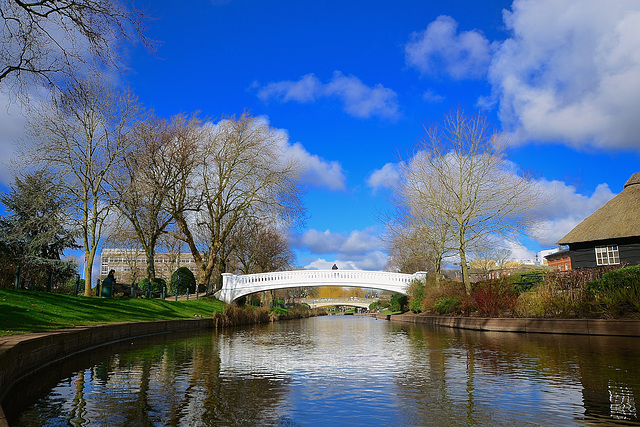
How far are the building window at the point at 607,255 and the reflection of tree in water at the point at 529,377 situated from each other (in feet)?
71.3

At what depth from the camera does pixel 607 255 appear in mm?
30406

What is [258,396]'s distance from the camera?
5766 millimetres

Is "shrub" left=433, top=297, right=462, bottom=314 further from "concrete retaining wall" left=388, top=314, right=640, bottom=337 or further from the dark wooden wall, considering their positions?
the dark wooden wall

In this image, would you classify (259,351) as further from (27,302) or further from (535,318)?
(535,318)

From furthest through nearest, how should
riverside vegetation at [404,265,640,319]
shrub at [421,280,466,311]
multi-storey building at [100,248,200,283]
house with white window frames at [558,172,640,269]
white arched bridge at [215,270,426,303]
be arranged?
multi-storey building at [100,248,200,283] < white arched bridge at [215,270,426,303] < house with white window frames at [558,172,640,269] < shrub at [421,280,466,311] < riverside vegetation at [404,265,640,319]

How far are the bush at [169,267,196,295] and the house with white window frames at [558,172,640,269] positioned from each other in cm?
2641

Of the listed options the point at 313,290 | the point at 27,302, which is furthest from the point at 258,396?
the point at 313,290

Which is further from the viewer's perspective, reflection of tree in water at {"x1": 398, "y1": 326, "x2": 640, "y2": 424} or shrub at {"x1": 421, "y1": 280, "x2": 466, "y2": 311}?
shrub at {"x1": 421, "y1": 280, "x2": 466, "y2": 311}

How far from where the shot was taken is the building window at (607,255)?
98.0 feet

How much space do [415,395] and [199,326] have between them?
58.9 feet

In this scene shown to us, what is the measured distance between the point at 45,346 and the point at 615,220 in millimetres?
31560

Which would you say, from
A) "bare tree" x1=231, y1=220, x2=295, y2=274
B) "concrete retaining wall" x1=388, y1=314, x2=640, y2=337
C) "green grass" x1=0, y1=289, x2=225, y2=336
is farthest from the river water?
"bare tree" x1=231, y1=220, x2=295, y2=274

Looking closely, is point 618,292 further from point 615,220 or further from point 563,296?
point 615,220

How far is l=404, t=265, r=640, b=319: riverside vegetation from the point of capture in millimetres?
13375
